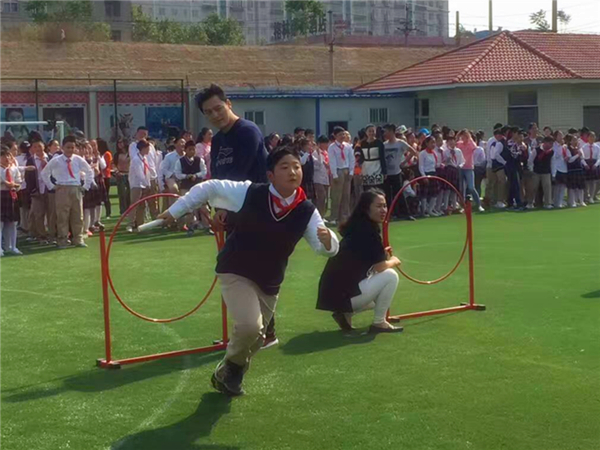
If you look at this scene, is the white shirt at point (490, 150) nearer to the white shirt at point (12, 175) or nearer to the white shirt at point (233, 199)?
the white shirt at point (12, 175)

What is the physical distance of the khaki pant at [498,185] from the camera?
920 inches

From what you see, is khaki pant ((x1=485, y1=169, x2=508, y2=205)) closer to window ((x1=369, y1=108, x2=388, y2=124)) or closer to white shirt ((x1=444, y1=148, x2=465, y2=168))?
white shirt ((x1=444, y1=148, x2=465, y2=168))

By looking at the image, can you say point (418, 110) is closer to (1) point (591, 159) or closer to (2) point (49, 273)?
(1) point (591, 159)

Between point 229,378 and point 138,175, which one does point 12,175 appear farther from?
point 229,378

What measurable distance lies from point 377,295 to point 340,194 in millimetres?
11265

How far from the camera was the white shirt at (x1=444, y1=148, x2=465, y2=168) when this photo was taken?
22391mm

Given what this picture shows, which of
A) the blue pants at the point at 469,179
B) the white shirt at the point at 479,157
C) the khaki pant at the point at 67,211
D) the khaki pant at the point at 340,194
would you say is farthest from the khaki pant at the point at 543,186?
the khaki pant at the point at 67,211

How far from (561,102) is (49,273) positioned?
2664 centimetres

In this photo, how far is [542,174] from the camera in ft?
76.7

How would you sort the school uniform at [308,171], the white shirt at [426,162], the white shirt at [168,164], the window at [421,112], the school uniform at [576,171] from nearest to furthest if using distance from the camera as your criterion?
the white shirt at [168,164] → the school uniform at [308,171] → the white shirt at [426,162] → the school uniform at [576,171] → the window at [421,112]

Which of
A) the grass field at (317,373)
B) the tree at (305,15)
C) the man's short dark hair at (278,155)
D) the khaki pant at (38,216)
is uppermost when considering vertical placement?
the tree at (305,15)

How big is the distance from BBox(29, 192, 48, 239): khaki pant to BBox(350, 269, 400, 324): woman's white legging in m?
9.96

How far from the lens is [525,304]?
10.8 metres

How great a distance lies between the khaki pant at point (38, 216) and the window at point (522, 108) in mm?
22864
